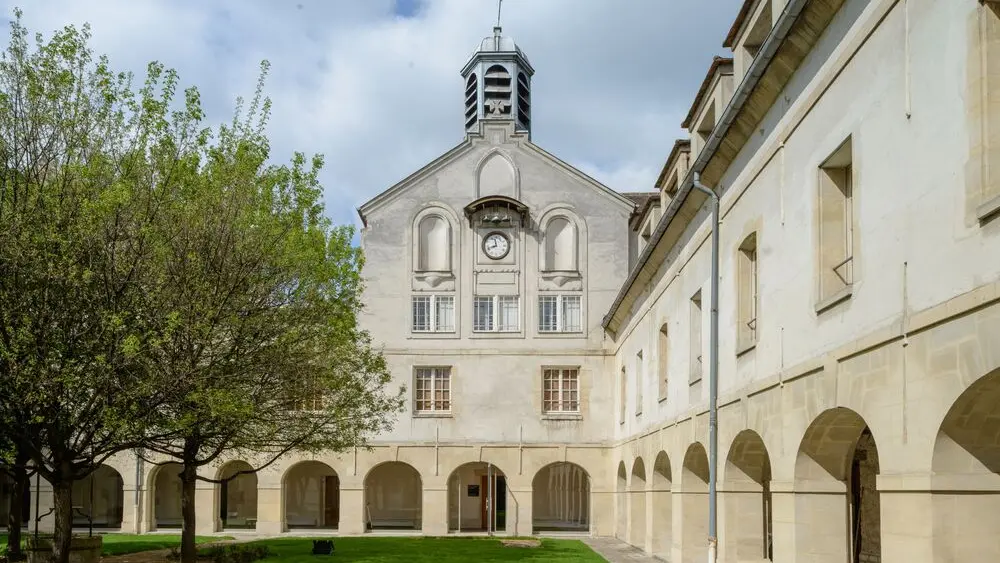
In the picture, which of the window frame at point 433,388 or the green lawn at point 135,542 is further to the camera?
the window frame at point 433,388

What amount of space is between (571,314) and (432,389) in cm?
516

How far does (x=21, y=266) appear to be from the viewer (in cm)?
1584

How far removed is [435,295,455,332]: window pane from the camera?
3594 cm

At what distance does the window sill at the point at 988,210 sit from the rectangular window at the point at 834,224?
12.9 feet

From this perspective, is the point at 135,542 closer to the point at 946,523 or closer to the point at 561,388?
the point at 561,388

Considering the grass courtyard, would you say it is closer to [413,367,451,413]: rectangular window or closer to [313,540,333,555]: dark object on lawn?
[313,540,333,555]: dark object on lawn

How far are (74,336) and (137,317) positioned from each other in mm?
923

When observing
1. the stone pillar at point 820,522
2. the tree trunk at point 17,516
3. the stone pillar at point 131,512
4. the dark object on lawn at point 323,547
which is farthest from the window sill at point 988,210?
the stone pillar at point 131,512

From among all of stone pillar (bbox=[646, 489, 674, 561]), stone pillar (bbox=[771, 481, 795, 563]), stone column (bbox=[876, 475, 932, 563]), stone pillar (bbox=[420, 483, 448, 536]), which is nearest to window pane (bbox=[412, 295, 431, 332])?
stone pillar (bbox=[420, 483, 448, 536])

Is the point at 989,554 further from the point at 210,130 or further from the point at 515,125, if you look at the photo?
the point at 515,125

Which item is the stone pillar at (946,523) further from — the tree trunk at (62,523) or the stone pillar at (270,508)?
the stone pillar at (270,508)

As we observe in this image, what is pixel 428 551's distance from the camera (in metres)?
27.6

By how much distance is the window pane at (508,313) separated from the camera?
36.1 meters

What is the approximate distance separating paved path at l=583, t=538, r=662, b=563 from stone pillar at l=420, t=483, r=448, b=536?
191 inches
